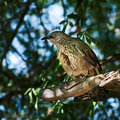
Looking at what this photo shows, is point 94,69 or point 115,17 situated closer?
point 94,69

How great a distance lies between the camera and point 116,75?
2.62 m

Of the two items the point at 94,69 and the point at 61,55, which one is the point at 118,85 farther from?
the point at 61,55

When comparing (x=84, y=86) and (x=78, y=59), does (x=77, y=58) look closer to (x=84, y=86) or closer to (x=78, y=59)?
(x=78, y=59)

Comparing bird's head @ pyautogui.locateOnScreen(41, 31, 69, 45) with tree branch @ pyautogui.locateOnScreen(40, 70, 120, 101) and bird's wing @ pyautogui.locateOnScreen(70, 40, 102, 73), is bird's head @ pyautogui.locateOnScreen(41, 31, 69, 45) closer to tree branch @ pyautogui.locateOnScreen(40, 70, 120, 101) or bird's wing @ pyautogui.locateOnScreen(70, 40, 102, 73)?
bird's wing @ pyautogui.locateOnScreen(70, 40, 102, 73)

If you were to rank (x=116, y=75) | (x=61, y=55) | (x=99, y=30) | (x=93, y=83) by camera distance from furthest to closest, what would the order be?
1. (x=99, y=30)
2. (x=61, y=55)
3. (x=93, y=83)
4. (x=116, y=75)

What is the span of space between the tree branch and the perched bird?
0.46 m

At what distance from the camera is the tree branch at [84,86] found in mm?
2682

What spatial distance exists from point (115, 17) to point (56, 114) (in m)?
4.53

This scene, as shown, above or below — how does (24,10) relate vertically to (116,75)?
above

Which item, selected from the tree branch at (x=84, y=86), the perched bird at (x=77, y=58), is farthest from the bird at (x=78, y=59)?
the tree branch at (x=84, y=86)

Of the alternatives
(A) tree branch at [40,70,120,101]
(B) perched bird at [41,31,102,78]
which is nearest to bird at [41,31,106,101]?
(B) perched bird at [41,31,102,78]

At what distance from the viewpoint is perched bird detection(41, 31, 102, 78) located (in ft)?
11.5

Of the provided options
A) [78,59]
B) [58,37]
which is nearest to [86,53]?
[78,59]

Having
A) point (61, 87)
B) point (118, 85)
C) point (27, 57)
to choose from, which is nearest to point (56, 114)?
point (61, 87)
